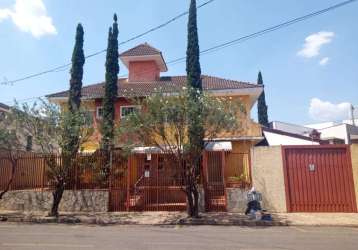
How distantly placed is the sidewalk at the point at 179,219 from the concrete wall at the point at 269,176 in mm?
963

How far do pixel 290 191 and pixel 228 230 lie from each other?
5028mm

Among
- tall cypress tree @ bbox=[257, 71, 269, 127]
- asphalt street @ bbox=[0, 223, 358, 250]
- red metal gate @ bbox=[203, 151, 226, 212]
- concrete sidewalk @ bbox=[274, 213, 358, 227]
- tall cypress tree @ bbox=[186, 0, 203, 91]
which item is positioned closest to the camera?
asphalt street @ bbox=[0, 223, 358, 250]

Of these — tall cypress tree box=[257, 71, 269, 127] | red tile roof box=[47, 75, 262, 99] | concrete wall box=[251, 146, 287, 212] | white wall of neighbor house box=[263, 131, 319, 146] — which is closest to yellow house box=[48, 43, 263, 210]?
red tile roof box=[47, 75, 262, 99]

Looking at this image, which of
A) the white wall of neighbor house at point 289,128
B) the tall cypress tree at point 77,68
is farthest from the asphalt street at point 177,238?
the white wall of neighbor house at point 289,128

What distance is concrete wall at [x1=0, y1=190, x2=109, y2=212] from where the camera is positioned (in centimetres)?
1630

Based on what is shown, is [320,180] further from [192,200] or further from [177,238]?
[177,238]

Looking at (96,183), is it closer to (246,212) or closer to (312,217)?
(246,212)

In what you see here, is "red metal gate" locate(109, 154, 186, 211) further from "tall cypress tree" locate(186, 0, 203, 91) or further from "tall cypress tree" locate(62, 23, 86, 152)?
"tall cypress tree" locate(62, 23, 86, 152)

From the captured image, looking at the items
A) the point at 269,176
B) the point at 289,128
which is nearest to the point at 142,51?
the point at 269,176

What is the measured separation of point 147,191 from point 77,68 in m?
10.3

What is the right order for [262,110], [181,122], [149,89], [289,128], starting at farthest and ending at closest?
[289,128]
[262,110]
[149,89]
[181,122]

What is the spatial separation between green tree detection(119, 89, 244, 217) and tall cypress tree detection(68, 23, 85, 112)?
27.9 ft

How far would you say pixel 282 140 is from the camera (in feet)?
75.6

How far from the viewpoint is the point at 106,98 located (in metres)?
21.2
